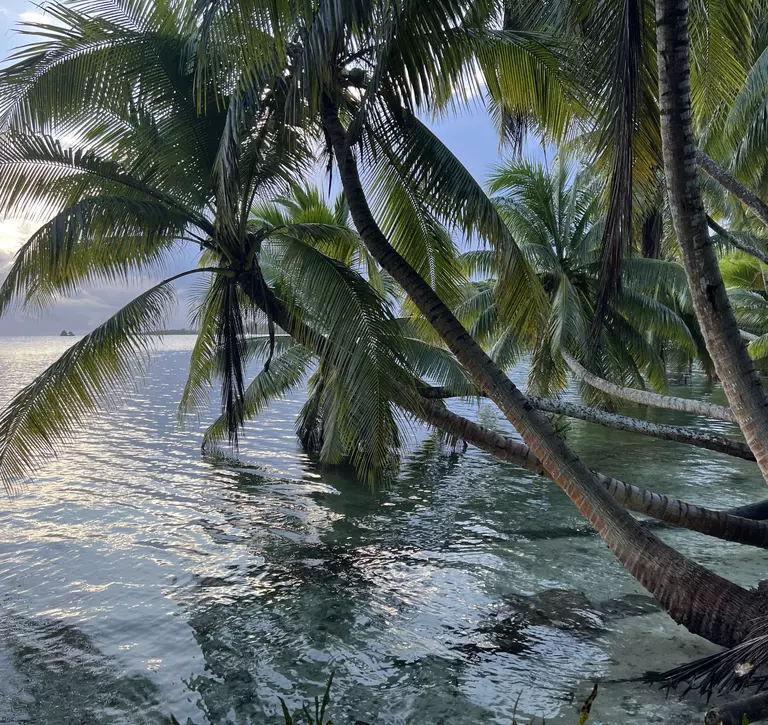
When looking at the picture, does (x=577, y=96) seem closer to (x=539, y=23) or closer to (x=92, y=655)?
(x=539, y=23)

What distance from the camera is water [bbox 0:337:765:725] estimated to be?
546 centimetres

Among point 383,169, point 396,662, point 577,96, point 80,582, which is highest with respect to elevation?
point 577,96

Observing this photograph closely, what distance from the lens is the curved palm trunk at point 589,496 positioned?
5.10 m

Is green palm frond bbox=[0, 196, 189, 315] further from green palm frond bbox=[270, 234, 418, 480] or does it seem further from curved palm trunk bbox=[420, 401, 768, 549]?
curved palm trunk bbox=[420, 401, 768, 549]

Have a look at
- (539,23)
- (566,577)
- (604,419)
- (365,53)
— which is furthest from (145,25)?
→ (566,577)

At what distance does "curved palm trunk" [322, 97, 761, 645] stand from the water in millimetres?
726

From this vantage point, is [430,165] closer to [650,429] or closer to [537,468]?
[537,468]

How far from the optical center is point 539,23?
6.62 m

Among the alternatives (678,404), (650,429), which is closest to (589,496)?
(650,429)

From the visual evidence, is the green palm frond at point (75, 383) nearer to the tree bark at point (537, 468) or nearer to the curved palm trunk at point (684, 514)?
the tree bark at point (537, 468)

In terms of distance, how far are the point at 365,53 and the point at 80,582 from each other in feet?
23.7

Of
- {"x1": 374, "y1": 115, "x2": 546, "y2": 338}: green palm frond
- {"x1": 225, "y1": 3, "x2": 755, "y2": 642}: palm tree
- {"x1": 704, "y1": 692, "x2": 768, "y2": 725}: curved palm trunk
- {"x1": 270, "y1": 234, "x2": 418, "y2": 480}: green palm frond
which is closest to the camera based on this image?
{"x1": 704, "y1": 692, "x2": 768, "y2": 725}: curved palm trunk

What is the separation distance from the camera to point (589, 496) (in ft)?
18.0

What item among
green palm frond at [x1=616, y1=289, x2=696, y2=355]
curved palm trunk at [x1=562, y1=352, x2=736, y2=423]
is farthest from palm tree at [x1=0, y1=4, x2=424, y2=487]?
green palm frond at [x1=616, y1=289, x2=696, y2=355]
